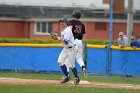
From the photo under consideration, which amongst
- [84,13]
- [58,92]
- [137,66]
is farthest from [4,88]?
[84,13]

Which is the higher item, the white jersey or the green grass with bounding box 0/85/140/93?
the white jersey

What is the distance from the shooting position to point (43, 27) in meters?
44.8

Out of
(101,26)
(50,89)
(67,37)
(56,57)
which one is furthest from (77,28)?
(101,26)

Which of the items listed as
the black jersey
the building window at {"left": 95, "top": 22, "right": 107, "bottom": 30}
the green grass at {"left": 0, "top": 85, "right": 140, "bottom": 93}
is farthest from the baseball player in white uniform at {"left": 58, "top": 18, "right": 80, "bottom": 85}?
the building window at {"left": 95, "top": 22, "right": 107, "bottom": 30}

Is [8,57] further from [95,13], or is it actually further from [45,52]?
[95,13]

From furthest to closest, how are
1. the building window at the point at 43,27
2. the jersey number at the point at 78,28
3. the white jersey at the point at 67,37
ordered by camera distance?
1. the building window at the point at 43,27
2. the jersey number at the point at 78,28
3. the white jersey at the point at 67,37

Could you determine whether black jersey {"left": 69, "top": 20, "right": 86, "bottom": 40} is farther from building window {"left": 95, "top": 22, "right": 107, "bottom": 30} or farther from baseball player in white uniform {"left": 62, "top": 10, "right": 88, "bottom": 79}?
building window {"left": 95, "top": 22, "right": 107, "bottom": 30}

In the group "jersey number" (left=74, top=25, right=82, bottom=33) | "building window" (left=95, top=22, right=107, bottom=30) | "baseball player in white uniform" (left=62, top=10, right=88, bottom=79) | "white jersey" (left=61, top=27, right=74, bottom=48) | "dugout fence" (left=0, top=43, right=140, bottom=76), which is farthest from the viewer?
"building window" (left=95, top=22, right=107, bottom=30)

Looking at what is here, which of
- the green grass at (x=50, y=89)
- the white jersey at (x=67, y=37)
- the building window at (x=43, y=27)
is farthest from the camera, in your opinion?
the building window at (x=43, y=27)

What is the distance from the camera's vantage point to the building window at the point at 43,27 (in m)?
44.6

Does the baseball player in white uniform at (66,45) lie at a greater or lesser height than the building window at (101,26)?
greater

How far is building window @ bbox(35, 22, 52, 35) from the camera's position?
146 feet

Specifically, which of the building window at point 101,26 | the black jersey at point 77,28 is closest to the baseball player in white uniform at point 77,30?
the black jersey at point 77,28

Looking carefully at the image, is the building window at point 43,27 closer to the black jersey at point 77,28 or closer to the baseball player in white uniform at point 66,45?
the black jersey at point 77,28
